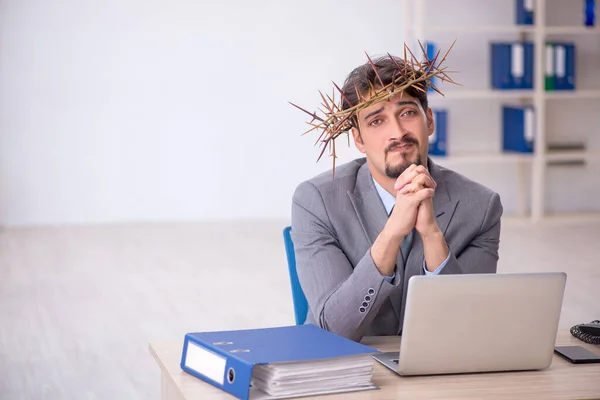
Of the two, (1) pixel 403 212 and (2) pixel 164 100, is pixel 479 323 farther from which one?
(2) pixel 164 100

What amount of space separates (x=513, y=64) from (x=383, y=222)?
17.5 feet

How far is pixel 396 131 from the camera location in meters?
2.00

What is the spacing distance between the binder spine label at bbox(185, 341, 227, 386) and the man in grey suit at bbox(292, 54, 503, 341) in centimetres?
43

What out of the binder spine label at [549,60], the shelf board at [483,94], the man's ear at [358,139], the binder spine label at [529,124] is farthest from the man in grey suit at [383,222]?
the binder spine label at [549,60]

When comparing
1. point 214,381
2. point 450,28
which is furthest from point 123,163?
point 214,381

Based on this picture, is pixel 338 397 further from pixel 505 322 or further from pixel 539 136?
pixel 539 136

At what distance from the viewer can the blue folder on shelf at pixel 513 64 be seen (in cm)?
709

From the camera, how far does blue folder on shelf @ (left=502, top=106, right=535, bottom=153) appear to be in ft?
23.5

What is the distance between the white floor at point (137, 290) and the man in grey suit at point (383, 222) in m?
1.44

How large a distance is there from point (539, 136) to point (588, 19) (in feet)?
3.32

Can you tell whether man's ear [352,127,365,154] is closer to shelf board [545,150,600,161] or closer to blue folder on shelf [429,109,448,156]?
blue folder on shelf [429,109,448,156]

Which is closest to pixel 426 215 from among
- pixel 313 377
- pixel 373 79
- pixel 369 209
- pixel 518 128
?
pixel 369 209

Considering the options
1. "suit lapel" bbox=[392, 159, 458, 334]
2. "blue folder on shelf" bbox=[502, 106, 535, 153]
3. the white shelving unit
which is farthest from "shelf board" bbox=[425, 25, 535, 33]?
"suit lapel" bbox=[392, 159, 458, 334]

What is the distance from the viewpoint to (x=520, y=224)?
23.9 ft
